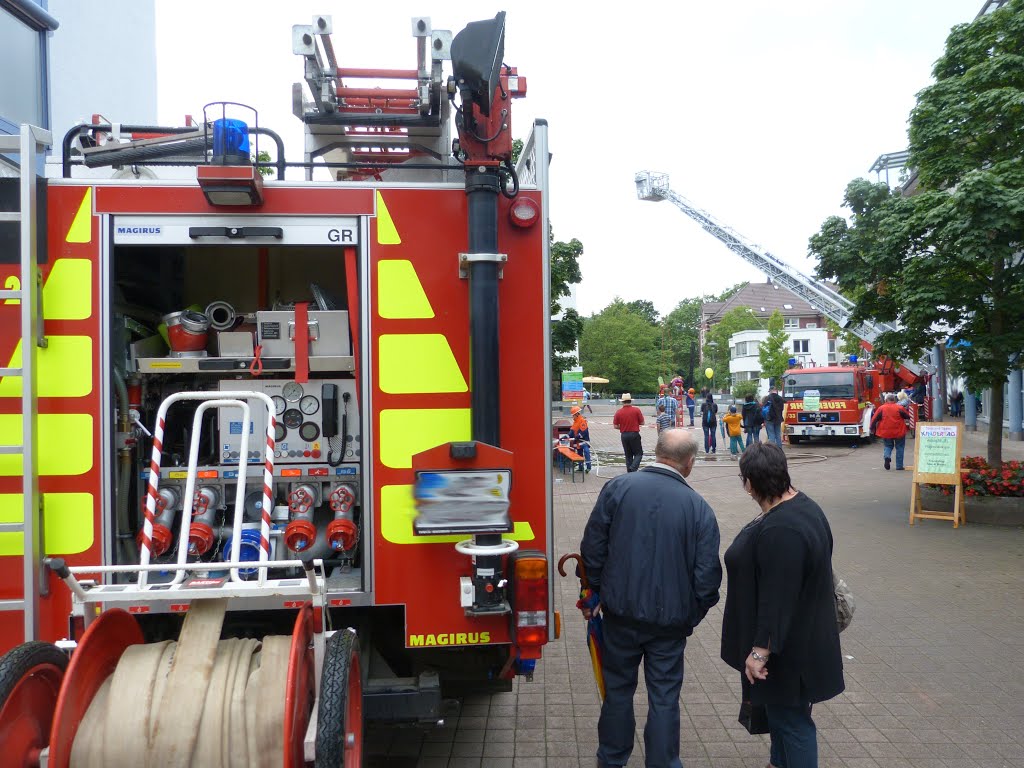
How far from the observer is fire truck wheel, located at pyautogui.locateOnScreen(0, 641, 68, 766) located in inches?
97.9

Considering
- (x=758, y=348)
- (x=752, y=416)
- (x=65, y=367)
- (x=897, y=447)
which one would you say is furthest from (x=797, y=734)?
(x=758, y=348)

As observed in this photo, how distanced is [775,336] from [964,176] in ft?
146

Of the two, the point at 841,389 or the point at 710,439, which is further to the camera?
the point at 841,389

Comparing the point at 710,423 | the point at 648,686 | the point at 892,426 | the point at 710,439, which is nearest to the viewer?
the point at 648,686

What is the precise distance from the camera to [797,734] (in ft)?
11.5

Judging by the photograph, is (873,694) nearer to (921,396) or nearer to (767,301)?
(921,396)

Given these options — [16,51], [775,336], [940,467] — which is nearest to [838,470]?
[940,467]

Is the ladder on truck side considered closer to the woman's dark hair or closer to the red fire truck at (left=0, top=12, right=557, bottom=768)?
→ the red fire truck at (left=0, top=12, right=557, bottom=768)

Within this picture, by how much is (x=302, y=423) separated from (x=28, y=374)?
4.01 feet

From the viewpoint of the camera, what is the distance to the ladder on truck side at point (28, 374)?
3123mm

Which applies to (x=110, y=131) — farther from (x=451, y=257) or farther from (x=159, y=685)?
(x=159, y=685)

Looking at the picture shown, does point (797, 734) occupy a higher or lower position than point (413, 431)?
lower

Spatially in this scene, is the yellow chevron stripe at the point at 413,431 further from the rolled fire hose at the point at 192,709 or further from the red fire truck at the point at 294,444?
the rolled fire hose at the point at 192,709

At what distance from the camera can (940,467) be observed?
1036 centimetres
